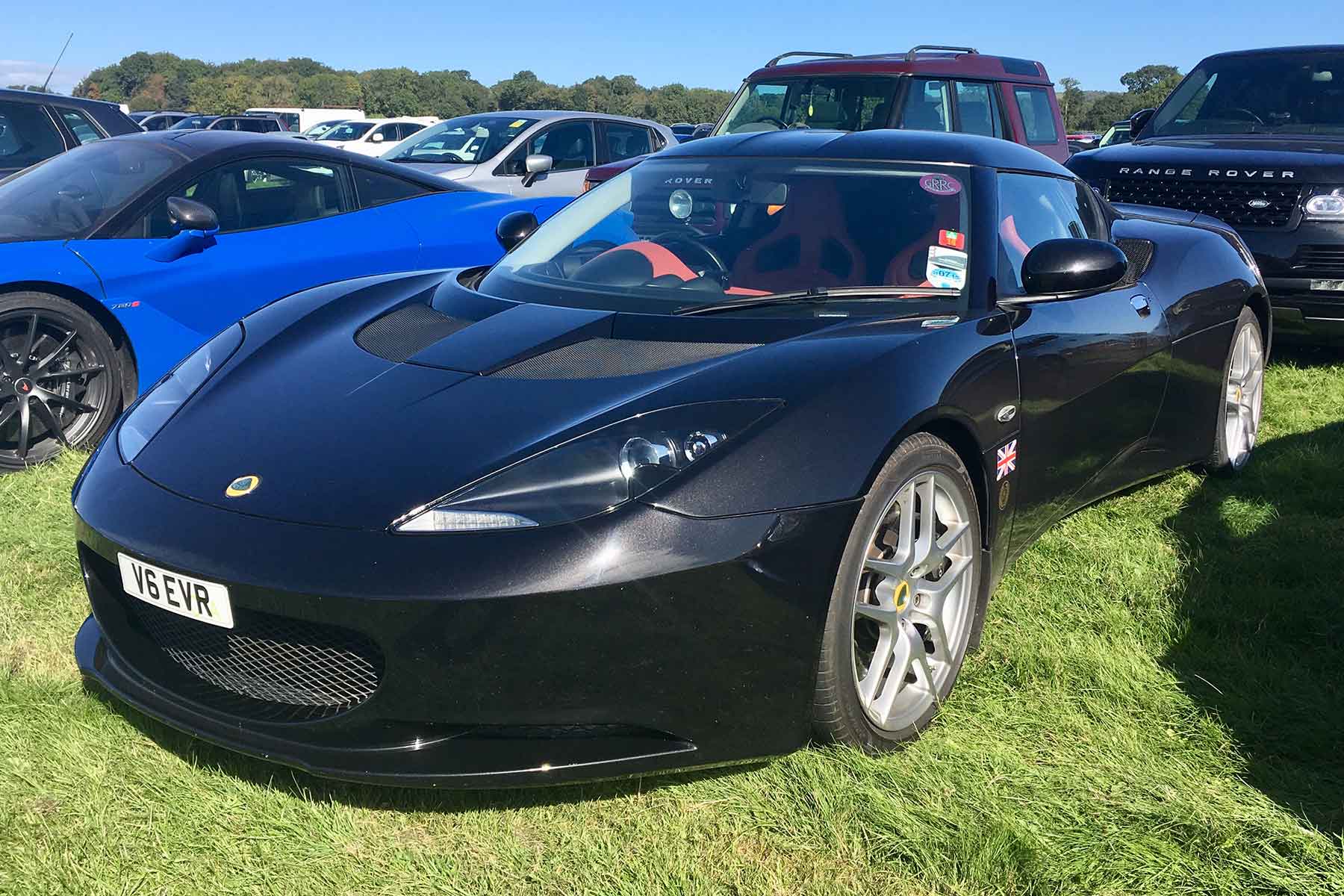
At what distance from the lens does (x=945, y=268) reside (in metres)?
3.14

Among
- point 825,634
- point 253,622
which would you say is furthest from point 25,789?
point 825,634

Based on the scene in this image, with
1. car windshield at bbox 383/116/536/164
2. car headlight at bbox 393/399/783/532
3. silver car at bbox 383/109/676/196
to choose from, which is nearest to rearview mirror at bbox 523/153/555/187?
silver car at bbox 383/109/676/196

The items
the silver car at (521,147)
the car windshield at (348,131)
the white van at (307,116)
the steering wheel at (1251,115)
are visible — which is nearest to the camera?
the steering wheel at (1251,115)

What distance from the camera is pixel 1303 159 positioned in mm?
6395

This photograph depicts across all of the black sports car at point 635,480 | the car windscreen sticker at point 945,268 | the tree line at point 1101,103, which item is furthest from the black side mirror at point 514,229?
the tree line at point 1101,103

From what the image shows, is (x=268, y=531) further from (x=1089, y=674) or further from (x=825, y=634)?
(x=1089, y=674)

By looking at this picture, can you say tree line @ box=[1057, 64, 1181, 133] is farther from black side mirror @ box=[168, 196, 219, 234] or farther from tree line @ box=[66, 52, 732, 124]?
black side mirror @ box=[168, 196, 219, 234]

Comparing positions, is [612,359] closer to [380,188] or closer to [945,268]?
[945,268]

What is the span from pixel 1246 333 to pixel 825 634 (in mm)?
3135

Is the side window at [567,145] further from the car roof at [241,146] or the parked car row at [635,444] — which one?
the parked car row at [635,444]

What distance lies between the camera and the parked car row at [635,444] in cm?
216

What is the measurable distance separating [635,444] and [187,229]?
3448 mm

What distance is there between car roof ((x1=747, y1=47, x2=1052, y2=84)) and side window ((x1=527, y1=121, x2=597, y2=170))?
2.28 meters

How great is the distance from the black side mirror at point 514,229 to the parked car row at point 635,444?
2cm
